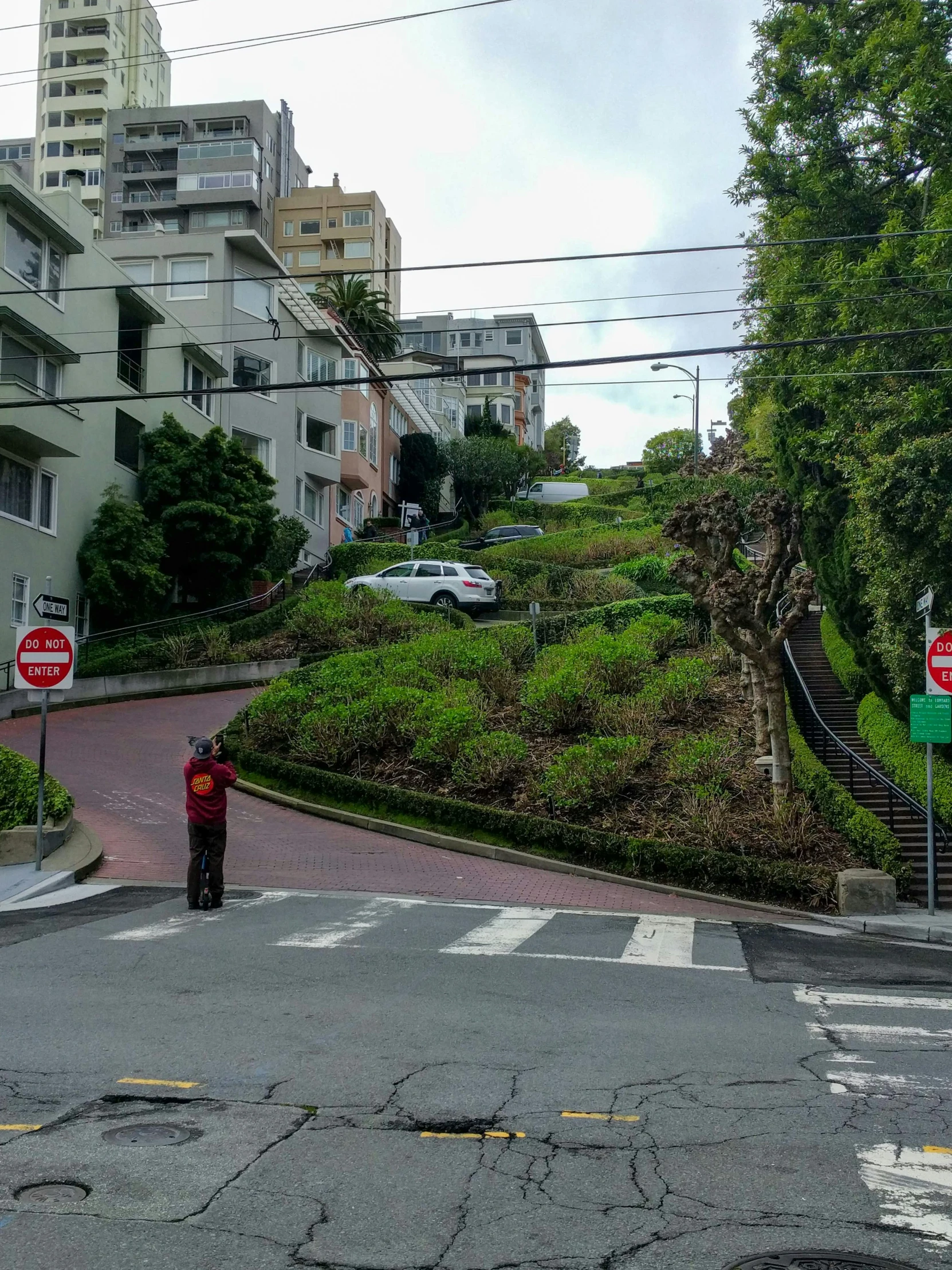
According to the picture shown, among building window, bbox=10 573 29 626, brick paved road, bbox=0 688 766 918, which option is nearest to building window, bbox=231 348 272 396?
building window, bbox=10 573 29 626

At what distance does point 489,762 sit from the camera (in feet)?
62.9

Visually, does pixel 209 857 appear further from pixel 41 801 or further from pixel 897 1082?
pixel 897 1082

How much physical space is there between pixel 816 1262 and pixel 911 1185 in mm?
967

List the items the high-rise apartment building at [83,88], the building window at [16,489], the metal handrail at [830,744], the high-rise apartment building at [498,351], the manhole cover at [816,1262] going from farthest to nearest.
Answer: the high-rise apartment building at [498,351]
the high-rise apartment building at [83,88]
the building window at [16,489]
the metal handrail at [830,744]
the manhole cover at [816,1262]

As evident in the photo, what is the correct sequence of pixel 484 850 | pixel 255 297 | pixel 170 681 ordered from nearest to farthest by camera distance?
pixel 484 850 → pixel 170 681 → pixel 255 297

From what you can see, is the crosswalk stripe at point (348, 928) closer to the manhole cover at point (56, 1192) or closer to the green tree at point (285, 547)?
the manhole cover at point (56, 1192)

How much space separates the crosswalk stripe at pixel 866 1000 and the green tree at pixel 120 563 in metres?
26.1

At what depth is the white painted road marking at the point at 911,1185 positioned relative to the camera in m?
4.61

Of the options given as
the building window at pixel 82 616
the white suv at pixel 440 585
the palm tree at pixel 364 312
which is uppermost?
the palm tree at pixel 364 312

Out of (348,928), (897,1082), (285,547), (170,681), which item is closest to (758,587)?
(348,928)

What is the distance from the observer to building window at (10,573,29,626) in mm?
29156

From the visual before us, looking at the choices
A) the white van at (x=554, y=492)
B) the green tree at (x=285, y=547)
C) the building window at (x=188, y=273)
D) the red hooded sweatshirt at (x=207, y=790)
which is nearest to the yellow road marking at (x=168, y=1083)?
the red hooded sweatshirt at (x=207, y=790)

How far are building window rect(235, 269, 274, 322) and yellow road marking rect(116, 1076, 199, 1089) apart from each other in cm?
3974

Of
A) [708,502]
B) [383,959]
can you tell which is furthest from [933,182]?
[383,959]
